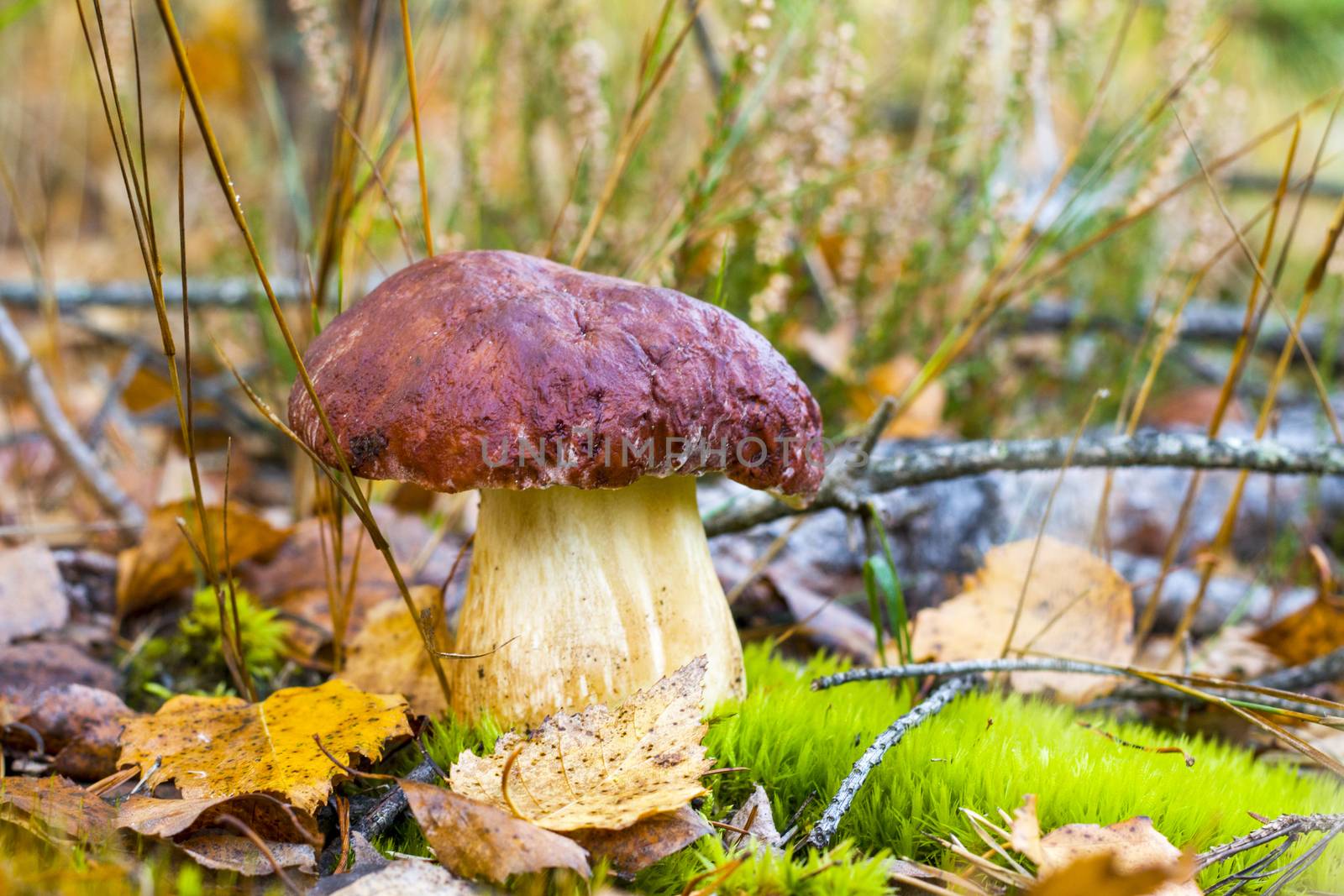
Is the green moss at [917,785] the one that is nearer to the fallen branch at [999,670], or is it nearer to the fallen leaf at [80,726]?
the fallen branch at [999,670]

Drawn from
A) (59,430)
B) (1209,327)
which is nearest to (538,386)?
(59,430)

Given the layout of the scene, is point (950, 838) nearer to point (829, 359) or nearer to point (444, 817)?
point (444, 817)

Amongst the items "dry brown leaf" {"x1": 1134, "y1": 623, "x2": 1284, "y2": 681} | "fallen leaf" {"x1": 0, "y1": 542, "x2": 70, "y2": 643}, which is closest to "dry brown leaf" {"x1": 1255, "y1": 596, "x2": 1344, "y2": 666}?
"dry brown leaf" {"x1": 1134, "y1": 623, "x2": 1284, "y2": 681}

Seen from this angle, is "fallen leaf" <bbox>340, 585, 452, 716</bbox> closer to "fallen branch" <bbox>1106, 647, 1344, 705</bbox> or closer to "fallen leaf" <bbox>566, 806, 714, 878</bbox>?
"fallen leaf" <bbox>566, 806, 714, 878</bbox>

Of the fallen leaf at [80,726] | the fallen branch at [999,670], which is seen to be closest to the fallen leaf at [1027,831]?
the fallen branch at [999,670]

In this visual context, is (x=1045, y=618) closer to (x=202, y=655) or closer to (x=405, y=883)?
(x=405, y=883)

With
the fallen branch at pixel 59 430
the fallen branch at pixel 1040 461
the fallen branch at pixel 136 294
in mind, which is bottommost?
the fallen branch at pixel 1040 461

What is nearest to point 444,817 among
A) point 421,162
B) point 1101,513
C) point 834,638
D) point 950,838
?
point 950,838
